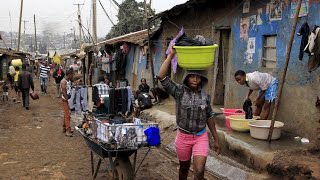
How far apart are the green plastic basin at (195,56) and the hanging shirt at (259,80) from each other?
3.21 metres

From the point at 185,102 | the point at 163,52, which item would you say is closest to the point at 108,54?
the point at 163,52

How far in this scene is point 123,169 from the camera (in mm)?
5910

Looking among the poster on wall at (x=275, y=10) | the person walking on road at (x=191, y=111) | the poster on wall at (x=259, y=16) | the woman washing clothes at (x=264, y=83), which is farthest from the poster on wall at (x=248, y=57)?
the person walking on road at (x=191, y=111)

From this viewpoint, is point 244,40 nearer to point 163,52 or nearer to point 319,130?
point 319,130

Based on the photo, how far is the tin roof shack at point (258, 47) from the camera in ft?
24.2

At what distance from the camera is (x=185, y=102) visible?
4.86 m

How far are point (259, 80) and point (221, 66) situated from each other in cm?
379

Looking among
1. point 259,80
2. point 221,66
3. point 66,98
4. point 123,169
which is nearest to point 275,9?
point 259,80

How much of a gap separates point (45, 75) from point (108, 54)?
10.7 ft

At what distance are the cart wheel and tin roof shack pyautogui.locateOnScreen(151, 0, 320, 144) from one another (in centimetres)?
306

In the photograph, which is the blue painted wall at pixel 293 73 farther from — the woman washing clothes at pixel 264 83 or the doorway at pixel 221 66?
the doorway at pixel 221 66

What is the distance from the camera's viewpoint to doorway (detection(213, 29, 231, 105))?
11.3 m

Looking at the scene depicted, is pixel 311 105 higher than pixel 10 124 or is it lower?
higher

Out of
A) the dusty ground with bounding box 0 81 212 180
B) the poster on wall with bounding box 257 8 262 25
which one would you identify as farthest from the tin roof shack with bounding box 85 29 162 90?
the poster on wall with bounding box 257 8 262 25
